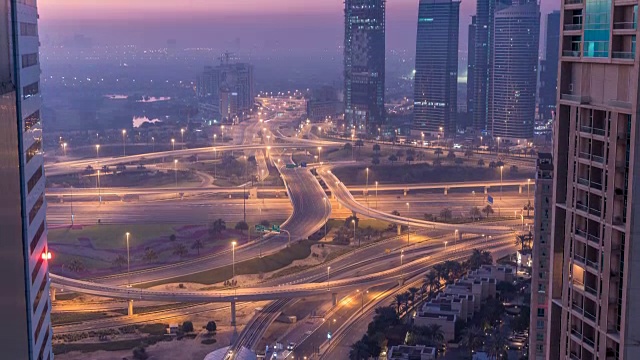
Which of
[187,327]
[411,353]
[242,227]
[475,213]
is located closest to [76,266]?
[187,327]

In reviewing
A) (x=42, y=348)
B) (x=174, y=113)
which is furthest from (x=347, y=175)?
(x=174, y=113)

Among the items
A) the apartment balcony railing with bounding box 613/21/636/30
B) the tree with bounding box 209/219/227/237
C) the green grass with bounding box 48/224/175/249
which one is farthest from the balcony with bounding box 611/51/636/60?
the tree with bounding box 209/219/227/237

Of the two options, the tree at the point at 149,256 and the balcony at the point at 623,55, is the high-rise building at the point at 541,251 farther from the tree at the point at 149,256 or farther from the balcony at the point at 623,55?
the tree at the point at 149,256

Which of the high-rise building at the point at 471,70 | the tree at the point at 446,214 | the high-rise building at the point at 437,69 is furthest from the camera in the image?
→ the high-rise building at the point at 471,70

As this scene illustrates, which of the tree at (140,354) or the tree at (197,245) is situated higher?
the tree at (197,245)

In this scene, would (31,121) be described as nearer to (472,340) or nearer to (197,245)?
(472,340)

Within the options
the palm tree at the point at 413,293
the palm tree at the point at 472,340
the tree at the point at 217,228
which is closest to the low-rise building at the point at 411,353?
the palm tree at the point at 472,340

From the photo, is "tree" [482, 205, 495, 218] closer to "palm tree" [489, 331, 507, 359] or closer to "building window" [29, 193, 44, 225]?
"palm tree" [489, 331, 507, 359]
